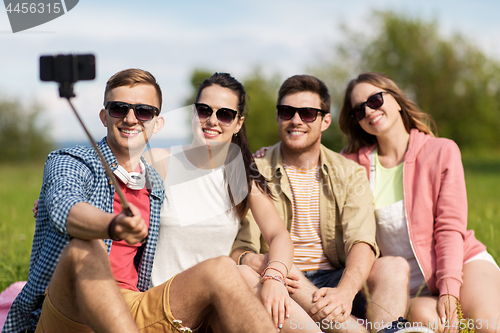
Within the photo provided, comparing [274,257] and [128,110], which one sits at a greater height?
[128,110]

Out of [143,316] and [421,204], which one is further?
[421,204]

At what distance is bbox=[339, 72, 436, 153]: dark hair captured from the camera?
165 inches

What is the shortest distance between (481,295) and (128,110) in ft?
9.38

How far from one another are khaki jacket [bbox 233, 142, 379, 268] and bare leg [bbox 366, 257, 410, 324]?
0.24 metres

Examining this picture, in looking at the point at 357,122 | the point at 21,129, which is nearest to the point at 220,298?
the point at 357,122

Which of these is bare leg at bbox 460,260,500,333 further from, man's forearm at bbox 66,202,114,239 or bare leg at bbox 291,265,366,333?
man's forearm at bbox 66,202,114,239

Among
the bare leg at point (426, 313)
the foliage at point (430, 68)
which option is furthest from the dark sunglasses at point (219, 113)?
the foliage at point (430, 68)

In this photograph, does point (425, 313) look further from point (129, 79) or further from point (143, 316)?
point (129, 79)

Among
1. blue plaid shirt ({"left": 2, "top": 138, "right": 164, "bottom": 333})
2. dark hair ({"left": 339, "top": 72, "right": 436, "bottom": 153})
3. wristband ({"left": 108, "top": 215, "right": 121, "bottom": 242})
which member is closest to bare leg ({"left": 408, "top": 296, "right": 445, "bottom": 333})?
dark hair ({"left": 339, "top": 72, "right": 436, "bottom": 153})

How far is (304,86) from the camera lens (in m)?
4.11

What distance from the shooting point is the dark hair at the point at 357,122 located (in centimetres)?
419

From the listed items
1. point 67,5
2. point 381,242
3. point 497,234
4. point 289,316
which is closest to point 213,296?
point 289,316

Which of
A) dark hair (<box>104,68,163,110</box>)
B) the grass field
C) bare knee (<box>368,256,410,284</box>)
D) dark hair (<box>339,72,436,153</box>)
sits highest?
dark hair (<box>104,68,163,110</box>)

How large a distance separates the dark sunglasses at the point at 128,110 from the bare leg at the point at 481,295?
8.75 ft
